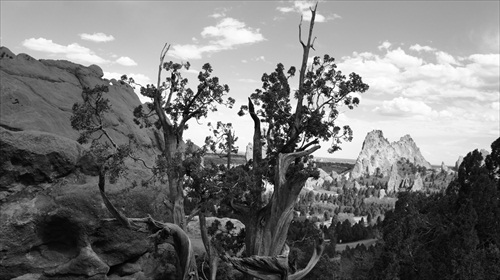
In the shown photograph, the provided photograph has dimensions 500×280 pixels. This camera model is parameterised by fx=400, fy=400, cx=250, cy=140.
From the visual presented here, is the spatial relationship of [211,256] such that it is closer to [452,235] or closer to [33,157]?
[33,157]

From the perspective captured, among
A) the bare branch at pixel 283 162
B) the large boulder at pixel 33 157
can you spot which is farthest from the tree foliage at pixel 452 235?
the large boulder at pixel 33 157

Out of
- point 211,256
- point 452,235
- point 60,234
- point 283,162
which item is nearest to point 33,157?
point 60,234

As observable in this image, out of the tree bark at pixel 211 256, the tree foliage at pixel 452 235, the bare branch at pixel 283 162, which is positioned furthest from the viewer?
the tree foliage at pixel 452 235

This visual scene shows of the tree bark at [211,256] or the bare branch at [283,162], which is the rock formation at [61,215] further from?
the bare branch at [283,162]

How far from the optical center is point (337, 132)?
20.0 meters

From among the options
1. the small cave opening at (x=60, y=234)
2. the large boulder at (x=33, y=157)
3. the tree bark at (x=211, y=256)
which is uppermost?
the large boulder at (x=33, y=157)

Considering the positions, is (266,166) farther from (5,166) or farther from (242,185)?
(5,166)

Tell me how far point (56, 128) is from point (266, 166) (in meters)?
21.5

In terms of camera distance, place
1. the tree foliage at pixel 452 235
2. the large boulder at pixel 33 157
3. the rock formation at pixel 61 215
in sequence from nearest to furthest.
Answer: the rock formation at pixel 61 215 → the large boulder at pixel 33 157 → the tree foliage at pixel 452 235

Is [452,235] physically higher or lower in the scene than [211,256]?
lower

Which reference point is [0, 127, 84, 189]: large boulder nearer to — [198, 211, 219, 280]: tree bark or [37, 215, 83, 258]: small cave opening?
[37, 215, 83, 258]: small cave opening

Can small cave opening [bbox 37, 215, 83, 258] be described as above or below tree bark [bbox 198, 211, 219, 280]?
below

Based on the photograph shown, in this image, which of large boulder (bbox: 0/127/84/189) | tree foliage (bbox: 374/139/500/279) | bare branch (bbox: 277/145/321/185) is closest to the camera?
bare branch (bbox: 277/145/321/185)

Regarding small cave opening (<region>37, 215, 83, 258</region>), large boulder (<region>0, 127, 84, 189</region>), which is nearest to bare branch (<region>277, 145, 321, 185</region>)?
small cave opening (<region>37, 215, 83, 258</region>)
